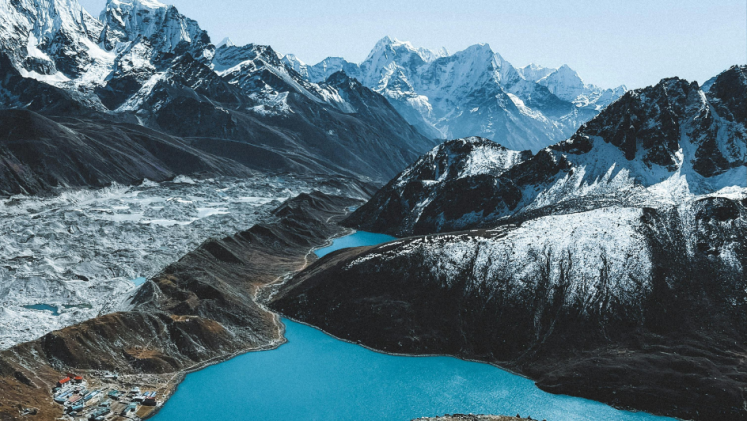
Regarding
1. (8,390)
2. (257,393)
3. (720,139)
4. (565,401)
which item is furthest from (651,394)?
(720,139)

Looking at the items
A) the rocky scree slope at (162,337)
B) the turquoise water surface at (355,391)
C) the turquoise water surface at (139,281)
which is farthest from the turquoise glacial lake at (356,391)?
the turquoise water surface at (139,281)

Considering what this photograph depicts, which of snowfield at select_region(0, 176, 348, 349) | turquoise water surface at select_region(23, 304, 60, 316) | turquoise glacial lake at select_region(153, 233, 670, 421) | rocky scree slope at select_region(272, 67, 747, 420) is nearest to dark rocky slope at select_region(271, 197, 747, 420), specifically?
rocky scree slope at select_region(272, 67, 747, 420)

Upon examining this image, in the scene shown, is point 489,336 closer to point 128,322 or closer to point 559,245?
point 559,245

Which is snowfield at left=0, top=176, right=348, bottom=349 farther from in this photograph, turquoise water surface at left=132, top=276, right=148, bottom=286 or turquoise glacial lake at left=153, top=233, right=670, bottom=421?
turquoise glacial lake at left=153, top=233, right=670, bottom=421

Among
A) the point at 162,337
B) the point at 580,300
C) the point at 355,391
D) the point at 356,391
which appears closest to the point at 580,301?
the point at 580,300

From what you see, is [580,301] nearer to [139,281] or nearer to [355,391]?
[355,391]
